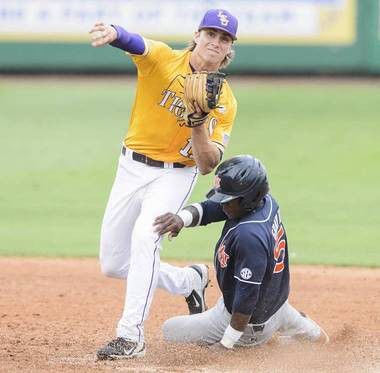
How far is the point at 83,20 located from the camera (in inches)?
731

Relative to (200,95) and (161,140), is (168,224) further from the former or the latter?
(200,95)

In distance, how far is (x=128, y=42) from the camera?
20.5 ft

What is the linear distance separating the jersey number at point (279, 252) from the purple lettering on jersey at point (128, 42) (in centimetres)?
142

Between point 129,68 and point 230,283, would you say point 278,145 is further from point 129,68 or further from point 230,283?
point 230,283

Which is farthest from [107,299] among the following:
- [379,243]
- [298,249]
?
[379,243]

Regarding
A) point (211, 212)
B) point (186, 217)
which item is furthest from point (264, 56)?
point (186, 217)

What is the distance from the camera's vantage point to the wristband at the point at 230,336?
5.98 m

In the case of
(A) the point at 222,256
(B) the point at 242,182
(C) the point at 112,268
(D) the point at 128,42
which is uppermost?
(D) the point at 128,42

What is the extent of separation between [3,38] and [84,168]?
20.6ft

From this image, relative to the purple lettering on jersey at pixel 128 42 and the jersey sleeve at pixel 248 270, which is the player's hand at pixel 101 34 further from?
the jersey sleeve at pixel 248 270

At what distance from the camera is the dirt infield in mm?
6035

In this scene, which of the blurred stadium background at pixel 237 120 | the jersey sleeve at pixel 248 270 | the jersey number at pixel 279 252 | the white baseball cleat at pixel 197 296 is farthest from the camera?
the blurred stadium background at pixel 237 120

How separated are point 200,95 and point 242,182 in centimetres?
58

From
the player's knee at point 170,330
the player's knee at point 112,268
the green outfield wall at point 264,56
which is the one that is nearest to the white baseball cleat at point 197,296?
the player's knee at point 112,268
